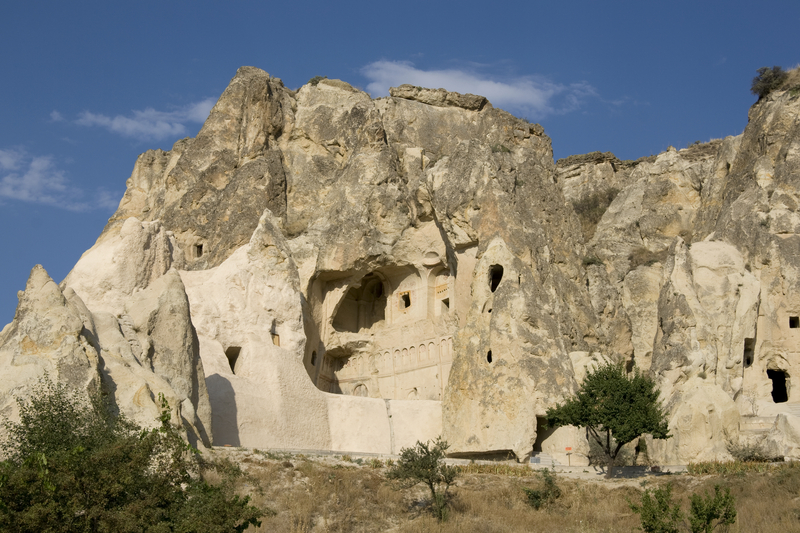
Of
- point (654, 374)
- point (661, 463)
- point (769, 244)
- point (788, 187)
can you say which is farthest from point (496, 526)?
point (788, 187)

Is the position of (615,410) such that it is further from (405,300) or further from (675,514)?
(405,300)

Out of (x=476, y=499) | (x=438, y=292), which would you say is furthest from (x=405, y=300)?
(x=476, y=499)

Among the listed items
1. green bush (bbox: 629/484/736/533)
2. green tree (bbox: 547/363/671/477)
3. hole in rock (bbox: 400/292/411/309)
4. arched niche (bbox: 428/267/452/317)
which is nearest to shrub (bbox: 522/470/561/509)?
A: green tree (bbox: 547/363/671/477)

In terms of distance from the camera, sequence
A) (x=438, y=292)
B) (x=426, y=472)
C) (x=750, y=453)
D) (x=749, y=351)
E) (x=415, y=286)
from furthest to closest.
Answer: (x=415, y=286)
(x=438, y=292)
(x=749, y=351)
(x=750, y=453)
(x=426, y=472)

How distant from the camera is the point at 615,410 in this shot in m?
22.7

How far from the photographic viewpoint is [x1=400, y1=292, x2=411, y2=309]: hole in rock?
114 ft

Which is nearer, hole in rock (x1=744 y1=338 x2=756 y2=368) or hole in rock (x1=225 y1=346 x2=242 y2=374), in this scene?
hole in rock (x1=225 y1=346 x2=242 y2=374)

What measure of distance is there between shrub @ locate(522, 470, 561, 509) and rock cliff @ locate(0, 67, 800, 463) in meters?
4.99

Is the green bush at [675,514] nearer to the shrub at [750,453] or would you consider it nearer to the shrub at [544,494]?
the shrub at [544,494]

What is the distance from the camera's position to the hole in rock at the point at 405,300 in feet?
114

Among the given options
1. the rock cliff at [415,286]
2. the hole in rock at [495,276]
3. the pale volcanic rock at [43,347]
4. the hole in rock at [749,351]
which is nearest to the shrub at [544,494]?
the rock cliff at [415,286]

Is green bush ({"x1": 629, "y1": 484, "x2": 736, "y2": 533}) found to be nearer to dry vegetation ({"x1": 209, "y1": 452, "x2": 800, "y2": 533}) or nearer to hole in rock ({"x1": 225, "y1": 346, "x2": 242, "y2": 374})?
dry vegetation ({"x1": 209, "y1": 452, "x2": 800, "y2": 533})

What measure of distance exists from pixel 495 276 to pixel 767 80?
1492 centimetres

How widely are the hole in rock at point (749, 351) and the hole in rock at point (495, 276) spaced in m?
8.12
